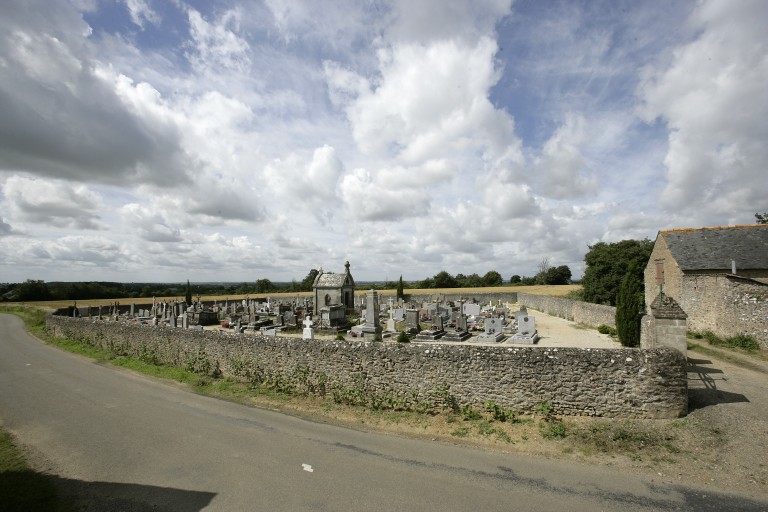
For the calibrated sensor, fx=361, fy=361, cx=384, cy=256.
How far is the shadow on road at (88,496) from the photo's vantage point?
5336 millimetres

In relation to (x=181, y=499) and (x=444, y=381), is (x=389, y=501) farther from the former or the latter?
(x=444, y=381)

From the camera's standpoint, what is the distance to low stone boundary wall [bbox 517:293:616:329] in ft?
70.6

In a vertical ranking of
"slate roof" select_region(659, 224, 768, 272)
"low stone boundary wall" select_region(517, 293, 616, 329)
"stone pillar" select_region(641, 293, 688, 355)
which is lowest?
"low stone boundary wall" select_region(517, 293, 616, 329)

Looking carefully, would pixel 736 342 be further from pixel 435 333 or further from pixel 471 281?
pixel 471 281

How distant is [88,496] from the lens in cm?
567

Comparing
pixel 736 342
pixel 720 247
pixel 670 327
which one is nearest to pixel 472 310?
pixel 736 342

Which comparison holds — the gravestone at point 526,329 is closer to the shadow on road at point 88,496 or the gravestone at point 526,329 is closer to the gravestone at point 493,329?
the gravestone at point 493,329

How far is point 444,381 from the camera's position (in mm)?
9164

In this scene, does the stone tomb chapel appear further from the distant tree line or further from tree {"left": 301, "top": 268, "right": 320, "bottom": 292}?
tree {"left": 301, "top": 268, "right": 320, "bottom": 292}

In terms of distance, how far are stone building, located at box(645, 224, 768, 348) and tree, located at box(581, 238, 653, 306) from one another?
29.9 ft

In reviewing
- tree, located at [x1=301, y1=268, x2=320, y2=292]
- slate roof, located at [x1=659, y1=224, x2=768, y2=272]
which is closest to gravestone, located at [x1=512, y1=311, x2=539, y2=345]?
slate roof, located at [x1=659, y1=224, x2=768, y2=272]

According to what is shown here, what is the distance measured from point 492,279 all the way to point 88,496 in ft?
232

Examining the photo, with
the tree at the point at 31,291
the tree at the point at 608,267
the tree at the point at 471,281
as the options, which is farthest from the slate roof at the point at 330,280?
the tree at the point at 31,291

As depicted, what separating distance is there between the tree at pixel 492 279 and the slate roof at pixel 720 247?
48580 millimetres
